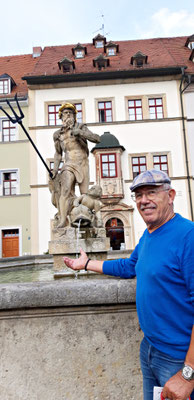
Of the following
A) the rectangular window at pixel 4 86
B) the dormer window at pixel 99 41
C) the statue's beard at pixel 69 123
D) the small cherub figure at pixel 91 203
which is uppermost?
the dormer window at pixel 99 41

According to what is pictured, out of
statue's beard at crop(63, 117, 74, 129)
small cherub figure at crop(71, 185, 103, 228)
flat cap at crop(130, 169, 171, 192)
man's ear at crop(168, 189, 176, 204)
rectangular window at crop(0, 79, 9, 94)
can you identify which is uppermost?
rectangular window at crop(0, 79, 9, 94)

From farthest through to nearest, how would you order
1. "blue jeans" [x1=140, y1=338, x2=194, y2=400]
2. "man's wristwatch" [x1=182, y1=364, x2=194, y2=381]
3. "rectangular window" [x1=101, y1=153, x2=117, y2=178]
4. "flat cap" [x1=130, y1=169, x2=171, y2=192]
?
1. "rectangular window" [x1=101, y1=153, x2=117, y2=178]
2. "flat cap" [x1=130, y1=169, x2=171, y2=192]
3. "blue jeans" [x1=140, y1=338, x2=194, y2=400]
4. "man's wristwatch" [x1=182, y1=364, x2=194, y2=381]

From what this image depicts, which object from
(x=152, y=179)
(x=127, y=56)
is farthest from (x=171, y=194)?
(x=127, y=56)

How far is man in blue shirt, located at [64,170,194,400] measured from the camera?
1.32 metres

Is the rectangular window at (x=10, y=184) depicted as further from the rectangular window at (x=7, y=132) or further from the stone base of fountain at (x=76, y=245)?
the stone base of fountain at (x=76, y=245)

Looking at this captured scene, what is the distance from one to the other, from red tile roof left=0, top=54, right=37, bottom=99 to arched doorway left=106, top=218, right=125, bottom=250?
441 inches

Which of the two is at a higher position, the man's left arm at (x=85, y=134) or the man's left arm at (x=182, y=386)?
the man's left arm at (x=85, y=134)

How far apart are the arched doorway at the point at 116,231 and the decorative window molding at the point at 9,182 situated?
6.35 meters

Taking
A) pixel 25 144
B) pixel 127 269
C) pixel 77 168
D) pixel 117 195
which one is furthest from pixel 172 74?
pixel 127 269

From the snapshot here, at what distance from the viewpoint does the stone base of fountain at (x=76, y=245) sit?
4.97m

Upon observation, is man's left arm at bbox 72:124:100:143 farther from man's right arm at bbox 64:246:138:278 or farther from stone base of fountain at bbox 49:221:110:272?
man's right arm at bbox 64:246:138:278

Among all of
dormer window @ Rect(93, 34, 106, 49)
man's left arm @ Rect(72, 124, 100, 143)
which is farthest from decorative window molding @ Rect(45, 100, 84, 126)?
man's left arm @ Rect(72, 124, 100, 143)

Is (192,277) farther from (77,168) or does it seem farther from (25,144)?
(25,144)

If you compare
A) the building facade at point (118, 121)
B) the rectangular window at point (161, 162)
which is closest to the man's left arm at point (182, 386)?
the building facade at point (118, 121)
